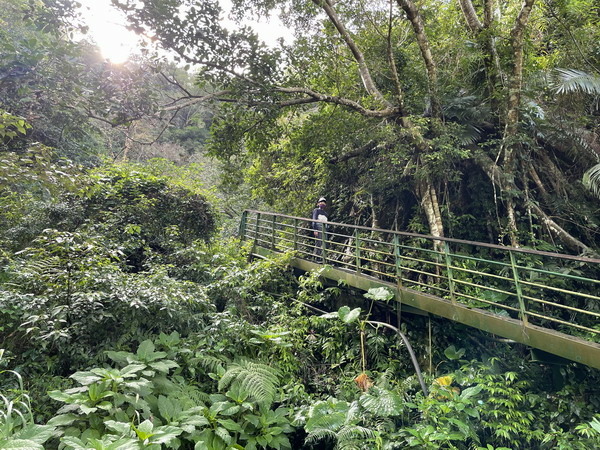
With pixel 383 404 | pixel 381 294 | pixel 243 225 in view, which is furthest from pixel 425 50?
pixel 383 404

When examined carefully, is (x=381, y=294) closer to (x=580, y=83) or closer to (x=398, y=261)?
(x=398, y=261)

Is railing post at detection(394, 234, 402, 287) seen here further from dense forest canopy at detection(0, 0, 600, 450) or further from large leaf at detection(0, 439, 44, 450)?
large leaf at detection(0, 439, 44, 450)

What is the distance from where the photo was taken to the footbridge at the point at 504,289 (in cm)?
348

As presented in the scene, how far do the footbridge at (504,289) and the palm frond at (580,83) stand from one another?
2.84 m

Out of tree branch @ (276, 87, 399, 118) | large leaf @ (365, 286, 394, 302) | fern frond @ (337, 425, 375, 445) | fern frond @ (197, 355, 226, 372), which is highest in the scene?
tree branch @ (276, 87, 399, 118)

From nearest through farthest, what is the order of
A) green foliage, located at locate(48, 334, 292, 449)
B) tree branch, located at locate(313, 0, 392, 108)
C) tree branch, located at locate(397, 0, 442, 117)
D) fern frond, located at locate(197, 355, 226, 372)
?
green foliage, located at locate(48, 334, 292, 449), fern frond, located at locate(197, 355, 226, 372), tree branch, located at locate(397, 0, 442, 117), tree branch, located at locate(313, 0, 392, 108)

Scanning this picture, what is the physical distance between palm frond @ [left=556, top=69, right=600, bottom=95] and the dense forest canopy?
0.11 feet

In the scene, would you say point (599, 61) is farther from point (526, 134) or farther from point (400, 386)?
point (400, 386)

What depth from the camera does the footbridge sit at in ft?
11.4

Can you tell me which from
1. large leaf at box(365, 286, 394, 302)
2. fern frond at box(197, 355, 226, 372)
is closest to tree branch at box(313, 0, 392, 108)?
large leaf at box(365, 286, 394, 302)

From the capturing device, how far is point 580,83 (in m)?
5.54

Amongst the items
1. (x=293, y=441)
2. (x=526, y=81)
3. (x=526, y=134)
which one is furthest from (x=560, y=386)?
(x=526, y=81)

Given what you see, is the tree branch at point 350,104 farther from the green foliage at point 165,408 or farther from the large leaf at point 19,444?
the large leaf at point 19,444

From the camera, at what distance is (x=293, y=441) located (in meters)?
3.76
